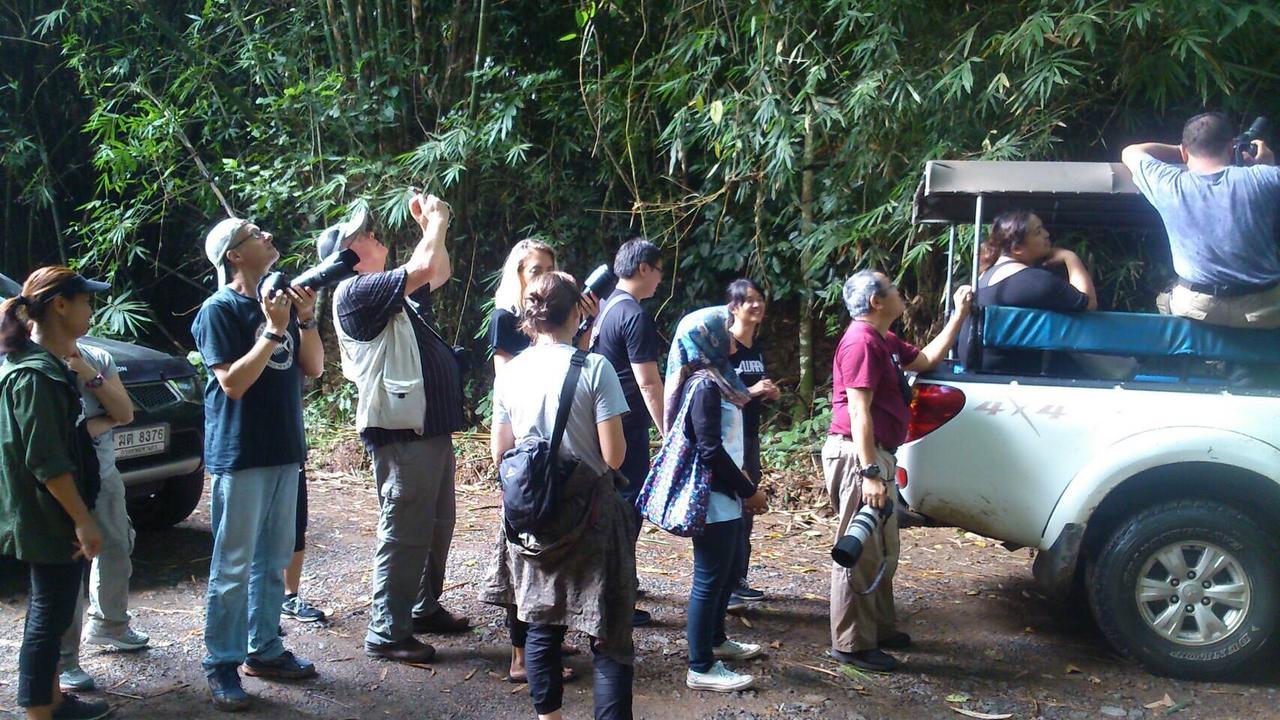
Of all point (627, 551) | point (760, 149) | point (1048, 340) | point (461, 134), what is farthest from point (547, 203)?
point (627, 551)

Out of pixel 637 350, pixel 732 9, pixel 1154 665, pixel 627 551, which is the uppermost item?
pixel 732 9

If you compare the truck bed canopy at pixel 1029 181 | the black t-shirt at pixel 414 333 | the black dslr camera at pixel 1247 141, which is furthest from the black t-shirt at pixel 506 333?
the black dslr camera at pixel 1247 141

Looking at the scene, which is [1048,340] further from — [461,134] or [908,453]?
[461,134]

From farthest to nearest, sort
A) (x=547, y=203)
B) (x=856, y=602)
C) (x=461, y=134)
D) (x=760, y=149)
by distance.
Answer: (x=547, y=203)
(x=461, y=134)
(x=760, y=149)
(x=856, y=602)

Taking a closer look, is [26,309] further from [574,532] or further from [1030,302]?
[1030,302]

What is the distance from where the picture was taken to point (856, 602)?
418cm

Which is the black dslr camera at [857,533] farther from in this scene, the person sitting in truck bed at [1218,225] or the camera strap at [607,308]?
the person sitting in truck bed at [1218,225]

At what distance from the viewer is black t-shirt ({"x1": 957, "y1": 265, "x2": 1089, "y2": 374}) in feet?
14.2

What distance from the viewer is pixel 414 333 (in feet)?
13.8

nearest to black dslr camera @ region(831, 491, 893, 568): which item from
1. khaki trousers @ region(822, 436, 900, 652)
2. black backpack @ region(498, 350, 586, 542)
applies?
khaki trousers @ region(822, 436, 900, 652)

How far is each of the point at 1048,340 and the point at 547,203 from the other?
518 centimetres

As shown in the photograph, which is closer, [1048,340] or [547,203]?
[1048,340]

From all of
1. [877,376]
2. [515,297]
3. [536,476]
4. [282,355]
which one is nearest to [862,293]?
[877,376]

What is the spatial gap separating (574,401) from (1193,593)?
2558mm
